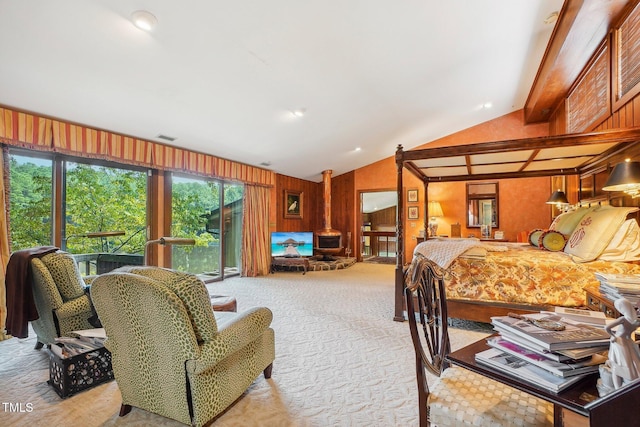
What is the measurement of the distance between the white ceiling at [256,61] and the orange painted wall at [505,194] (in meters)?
1.41

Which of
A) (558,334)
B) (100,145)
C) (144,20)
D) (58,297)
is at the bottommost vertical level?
(58,297)

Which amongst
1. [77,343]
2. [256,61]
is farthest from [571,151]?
[77,343]

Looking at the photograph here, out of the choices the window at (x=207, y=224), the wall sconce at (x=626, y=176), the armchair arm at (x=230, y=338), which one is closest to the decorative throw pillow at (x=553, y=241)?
the wall sconce at (x=626, y=176)

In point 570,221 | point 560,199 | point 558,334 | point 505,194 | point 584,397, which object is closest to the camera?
point 584,397

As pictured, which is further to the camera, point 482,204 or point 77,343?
point 482,204

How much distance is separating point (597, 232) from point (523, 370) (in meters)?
2.69

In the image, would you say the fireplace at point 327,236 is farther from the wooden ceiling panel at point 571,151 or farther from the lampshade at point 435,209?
the wooden ceiling panel at point 571,151

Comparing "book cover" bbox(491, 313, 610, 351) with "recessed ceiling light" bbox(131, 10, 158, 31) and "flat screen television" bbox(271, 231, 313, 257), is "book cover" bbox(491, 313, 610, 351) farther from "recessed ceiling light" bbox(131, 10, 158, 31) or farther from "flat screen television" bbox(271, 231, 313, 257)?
"flat screen television" bbox(271, 231, 313, 257)

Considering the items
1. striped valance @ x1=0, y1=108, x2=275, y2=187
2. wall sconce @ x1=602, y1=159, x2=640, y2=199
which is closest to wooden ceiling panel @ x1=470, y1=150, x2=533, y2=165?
wall sconce @ x1=602, y1=159, x2=640, y2=199

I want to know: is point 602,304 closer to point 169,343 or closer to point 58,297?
point 169,343

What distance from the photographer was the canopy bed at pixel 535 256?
2.63 m

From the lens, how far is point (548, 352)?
2.78ft

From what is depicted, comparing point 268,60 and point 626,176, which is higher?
point 268,60

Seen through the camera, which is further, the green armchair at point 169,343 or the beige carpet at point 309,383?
the beige carpet at point 309,383
